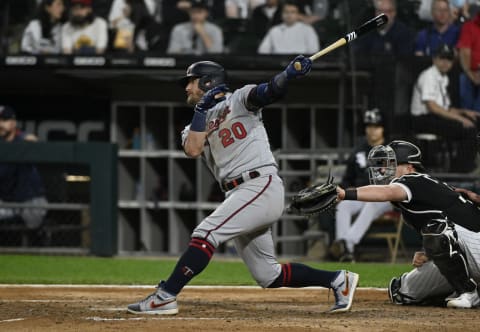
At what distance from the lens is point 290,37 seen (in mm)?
11805

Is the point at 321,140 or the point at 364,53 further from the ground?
the point at 364,53

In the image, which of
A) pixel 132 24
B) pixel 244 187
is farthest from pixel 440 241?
pixel 132 24

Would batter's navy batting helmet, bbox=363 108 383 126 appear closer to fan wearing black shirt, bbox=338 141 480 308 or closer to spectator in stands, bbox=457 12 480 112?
spectator in stands, bbox=457 12 480 112

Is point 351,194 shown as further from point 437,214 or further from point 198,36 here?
point 198,36

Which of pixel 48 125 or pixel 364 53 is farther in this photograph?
pixel 48 125

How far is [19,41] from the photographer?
12648 mm

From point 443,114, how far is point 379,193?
5515 millimetres

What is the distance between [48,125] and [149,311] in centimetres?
832

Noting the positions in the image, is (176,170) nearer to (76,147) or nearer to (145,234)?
(145,234)

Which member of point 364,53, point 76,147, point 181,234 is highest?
point 364,53

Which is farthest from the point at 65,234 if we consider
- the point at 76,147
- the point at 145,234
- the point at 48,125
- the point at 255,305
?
the point at 255,305

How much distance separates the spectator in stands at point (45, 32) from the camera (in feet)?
41.0

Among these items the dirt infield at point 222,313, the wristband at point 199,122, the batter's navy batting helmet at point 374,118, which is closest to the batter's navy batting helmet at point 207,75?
the wristband at point 199,122

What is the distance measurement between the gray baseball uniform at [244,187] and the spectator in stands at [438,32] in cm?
594
